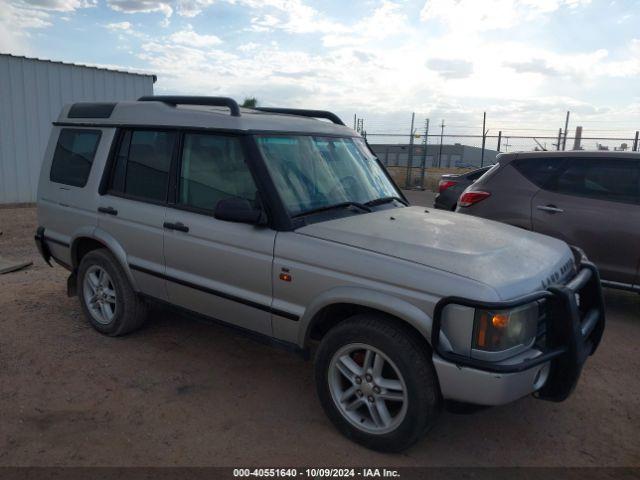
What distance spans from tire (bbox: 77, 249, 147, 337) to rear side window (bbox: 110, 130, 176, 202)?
0.65 metres

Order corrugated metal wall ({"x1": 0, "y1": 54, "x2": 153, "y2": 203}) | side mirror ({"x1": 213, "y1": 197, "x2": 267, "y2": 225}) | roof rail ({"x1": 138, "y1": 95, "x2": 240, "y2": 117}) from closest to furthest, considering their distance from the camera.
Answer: side mirror ({"x1": 213, "y1": 197, "x2": 267, "y2": 225}) < roof rail ({"x1": 138, "y1": 95, "x2": 240, "y2": 117}) < corrugated metal wall ({"x1": 0, "y1": 54, "x2": 153, "y2": 203})

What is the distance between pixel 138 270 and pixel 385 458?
241 centimetres

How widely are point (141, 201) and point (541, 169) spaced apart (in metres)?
4.32

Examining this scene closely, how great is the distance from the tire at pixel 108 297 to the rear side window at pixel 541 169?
4.34 m

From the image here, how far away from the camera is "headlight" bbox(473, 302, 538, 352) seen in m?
2.64

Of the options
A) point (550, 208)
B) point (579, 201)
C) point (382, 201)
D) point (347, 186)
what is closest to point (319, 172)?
point (347, 186)

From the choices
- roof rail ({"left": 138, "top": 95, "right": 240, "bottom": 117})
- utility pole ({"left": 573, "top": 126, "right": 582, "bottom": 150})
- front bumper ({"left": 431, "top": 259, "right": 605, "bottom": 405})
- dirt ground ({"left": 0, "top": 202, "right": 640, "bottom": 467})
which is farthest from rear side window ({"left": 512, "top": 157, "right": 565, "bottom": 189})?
utility pole ({"left": 573, "top": 126, "right": 582, "bottom": 150})

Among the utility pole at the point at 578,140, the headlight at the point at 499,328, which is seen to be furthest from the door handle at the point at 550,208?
the utility pole at the point at 578,140

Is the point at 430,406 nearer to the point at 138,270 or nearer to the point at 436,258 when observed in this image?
the point at 436,258

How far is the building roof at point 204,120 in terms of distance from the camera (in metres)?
3.72

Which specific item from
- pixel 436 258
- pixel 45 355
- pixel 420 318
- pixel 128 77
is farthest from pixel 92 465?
pixel 128 77

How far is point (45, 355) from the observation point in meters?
4.29

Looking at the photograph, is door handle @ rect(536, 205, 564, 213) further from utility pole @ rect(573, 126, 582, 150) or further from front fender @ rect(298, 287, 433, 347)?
utility pole @ rect(573, 126, 582, 150)

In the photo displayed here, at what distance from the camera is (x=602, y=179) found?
18.5 feet
